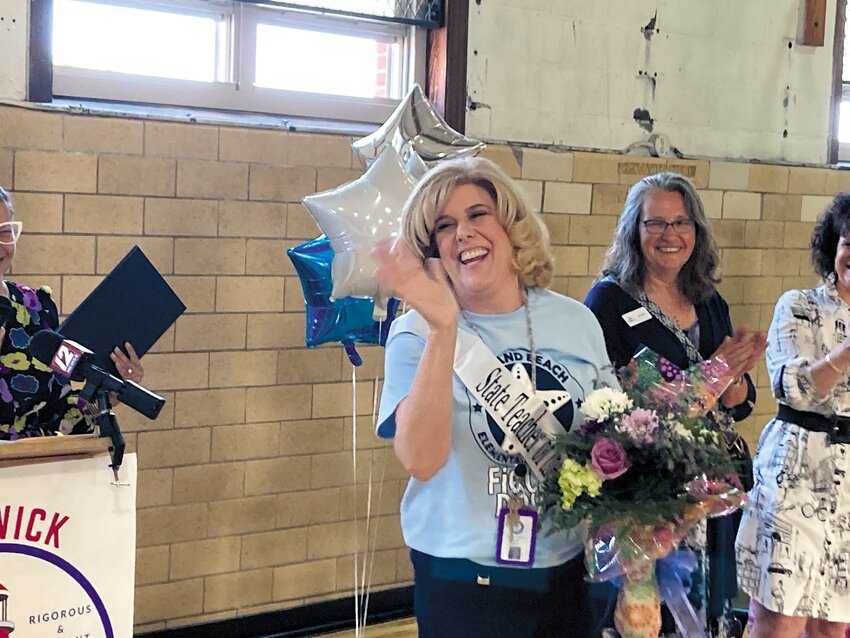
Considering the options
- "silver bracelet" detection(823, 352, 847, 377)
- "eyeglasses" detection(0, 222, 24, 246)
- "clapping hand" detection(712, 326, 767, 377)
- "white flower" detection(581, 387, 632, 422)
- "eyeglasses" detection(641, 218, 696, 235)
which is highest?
"eyeglasses" detection(641, 218, 696, 235)

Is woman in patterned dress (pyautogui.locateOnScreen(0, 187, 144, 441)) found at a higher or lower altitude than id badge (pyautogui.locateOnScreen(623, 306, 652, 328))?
lower

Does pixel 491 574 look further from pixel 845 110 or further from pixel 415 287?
pixel 845 110

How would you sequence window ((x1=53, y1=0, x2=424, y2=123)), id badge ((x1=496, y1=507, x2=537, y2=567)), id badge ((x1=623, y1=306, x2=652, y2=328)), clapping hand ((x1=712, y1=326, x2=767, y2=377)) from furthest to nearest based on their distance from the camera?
1. window ((x1=53, y1=0, x2=424, y2=123))
2. id badge ((x1=623, y1=306, x2=652, y2=328))
3. clapping hand ((x1=712, y1=326, x2=767, y2=377))
4. id badge ((x1=496, y1=507, x2=537, y2=567))

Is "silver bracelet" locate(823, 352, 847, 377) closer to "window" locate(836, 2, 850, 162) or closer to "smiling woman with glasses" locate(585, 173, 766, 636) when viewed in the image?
"smiling woman with glasses" locate(585, 173, 766, 636)

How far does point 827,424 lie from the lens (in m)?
2.68

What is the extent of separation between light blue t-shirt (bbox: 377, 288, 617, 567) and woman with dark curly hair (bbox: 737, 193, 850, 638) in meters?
1.10

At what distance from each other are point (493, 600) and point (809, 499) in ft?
4.53

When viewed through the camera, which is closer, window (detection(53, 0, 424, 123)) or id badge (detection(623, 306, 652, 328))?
id badge (detection(623, 306, 652, 328))

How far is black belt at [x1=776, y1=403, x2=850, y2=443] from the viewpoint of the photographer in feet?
8.77

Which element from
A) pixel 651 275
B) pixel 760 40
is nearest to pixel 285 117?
pixel 651 275

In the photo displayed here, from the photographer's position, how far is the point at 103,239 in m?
3.02

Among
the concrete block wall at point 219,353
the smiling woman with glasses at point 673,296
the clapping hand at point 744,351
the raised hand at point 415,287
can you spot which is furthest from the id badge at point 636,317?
the concrete block wall at point 219,353

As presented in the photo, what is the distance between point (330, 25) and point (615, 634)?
264cm

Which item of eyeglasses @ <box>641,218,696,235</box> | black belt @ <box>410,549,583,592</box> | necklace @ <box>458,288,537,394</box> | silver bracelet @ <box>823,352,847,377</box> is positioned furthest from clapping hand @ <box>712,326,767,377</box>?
black belt @ <box>410,549,583,592</box>
